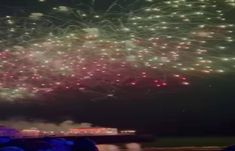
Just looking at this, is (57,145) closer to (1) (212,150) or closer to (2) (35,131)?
(1) (212,150)

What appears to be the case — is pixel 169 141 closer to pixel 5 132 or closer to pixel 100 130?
pixel 100 130

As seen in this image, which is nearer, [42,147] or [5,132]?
[42,147]

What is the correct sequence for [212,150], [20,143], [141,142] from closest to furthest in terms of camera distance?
1. [20,143]
2. [212,150]
3. [141,142]

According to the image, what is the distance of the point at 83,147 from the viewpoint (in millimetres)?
9891

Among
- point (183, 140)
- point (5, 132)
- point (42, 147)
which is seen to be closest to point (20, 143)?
point (42, 147)

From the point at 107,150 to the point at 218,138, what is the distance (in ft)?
20.0

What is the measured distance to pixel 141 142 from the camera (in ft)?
66.6

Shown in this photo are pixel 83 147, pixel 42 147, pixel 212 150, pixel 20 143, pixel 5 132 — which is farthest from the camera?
pixel 5 132

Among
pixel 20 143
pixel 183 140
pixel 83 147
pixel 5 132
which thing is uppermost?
pixel 83 147

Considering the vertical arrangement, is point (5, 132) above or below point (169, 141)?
above

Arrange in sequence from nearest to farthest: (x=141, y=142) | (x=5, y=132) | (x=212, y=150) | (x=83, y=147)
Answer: (x=83, y=147) → (x=212, y=150) → (x=5, y=132) → (x=141, y=142)

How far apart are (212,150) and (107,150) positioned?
3034mm

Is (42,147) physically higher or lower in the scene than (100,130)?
higher

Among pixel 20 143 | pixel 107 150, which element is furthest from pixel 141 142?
pixel 20 143
